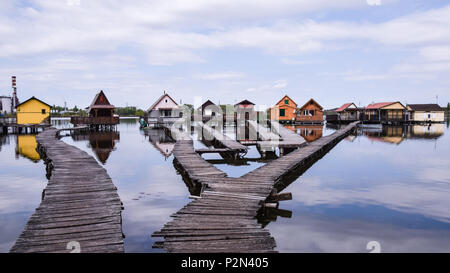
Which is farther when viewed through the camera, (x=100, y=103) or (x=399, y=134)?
(x=100, y=103)

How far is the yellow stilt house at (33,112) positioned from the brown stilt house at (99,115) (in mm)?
4194

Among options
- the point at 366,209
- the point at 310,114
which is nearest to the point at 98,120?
the point at 310,114

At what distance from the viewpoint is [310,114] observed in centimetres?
7644

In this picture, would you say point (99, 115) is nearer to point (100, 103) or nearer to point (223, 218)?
point (100, 103)

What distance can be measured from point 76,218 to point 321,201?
9.48 metres

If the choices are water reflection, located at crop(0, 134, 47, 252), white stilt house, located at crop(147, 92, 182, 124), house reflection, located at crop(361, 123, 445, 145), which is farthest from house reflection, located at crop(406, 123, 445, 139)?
water reflection, located at crop(0, 134, 47, 252)

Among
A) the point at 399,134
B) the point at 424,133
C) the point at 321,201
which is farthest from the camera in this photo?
the point at 424,133

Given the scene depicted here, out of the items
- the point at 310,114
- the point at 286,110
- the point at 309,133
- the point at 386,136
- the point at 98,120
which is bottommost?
the point at 386,136

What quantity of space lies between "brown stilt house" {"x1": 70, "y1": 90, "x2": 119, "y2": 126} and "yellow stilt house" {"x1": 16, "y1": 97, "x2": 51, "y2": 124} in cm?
419

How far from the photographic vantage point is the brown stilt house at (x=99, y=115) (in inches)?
2178

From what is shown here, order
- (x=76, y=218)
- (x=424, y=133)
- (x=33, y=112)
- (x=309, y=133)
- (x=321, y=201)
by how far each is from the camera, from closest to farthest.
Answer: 1. (x=76, y=218)
2. (x=321, y=201)
3. (x=309, y=133)
4. (x=33, y=112)
5. (x=424, y=133)

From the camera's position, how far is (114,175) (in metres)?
19.8
